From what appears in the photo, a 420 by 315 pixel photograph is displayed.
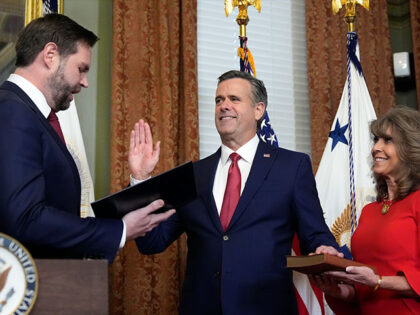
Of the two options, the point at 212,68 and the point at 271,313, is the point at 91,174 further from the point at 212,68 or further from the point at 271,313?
the point at 271,313

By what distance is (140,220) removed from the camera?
2.04 meters

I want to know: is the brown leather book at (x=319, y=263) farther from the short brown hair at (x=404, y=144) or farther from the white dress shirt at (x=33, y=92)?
the white dress shirt at (x=33, y=92)

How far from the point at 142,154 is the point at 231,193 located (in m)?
0.47

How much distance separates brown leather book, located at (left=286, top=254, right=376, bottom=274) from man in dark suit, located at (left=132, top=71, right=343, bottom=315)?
7.7 inches

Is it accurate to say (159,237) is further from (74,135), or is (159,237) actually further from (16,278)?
(16,278)

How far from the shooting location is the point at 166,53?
4.09 metres

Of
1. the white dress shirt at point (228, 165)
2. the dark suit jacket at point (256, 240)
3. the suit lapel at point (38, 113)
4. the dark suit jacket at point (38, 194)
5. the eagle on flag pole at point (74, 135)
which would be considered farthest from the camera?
the eagle on flag pole at point (74, 135)

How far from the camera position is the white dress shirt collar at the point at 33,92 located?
209 cm

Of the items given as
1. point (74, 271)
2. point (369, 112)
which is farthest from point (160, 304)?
point (74, 271)

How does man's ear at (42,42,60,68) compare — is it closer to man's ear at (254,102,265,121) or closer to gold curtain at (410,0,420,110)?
man's ear at (254,102,265,121)

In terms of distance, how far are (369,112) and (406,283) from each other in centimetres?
195

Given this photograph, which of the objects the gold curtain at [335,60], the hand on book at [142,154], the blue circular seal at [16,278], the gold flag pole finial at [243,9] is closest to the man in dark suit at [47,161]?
the blue circular seal at [16,278]

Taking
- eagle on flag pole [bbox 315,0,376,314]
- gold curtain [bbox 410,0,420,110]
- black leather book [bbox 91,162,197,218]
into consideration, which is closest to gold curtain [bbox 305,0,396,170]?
gold curtain [bbox 410,0,420,110]

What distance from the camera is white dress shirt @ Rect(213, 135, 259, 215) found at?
9.51 ft
